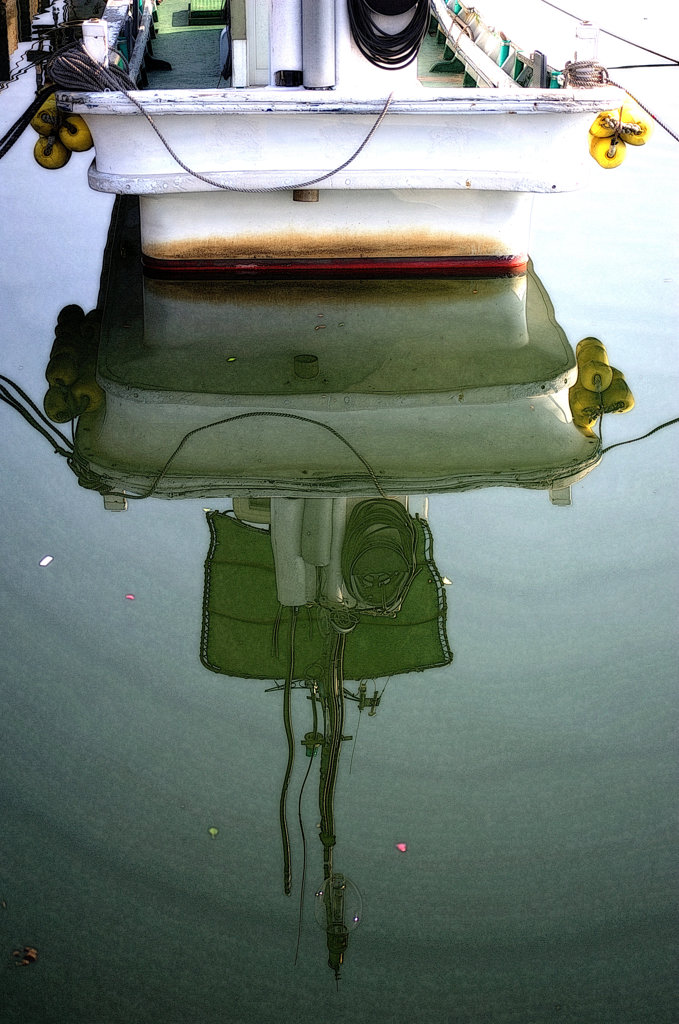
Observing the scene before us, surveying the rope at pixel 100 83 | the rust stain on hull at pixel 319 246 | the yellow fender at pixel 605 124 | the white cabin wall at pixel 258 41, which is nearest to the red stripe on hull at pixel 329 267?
the rust stain on hull at pixel 319 246

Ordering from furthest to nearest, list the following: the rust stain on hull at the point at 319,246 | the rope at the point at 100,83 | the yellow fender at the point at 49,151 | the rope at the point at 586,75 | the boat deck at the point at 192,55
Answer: the boat deck at the point at 192,55 < the rust stain on hull at the point at 319,246 < the yellow fender at the point at 49,151 < the rope at the point at 586,75 < the rope at the point at 100,83

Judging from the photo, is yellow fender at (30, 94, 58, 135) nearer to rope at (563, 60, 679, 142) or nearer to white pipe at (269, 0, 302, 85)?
white pipe at (269, 0, 302, 85)

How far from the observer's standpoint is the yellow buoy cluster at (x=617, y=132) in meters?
5.28

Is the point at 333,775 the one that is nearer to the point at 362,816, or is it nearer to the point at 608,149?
the point at 362,816

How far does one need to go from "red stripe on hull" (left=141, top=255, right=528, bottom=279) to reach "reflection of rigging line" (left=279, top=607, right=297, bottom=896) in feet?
8.55

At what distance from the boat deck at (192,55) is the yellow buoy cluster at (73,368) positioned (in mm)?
2636

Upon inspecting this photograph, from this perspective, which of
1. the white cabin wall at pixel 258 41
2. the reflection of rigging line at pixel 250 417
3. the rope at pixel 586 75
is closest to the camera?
the reflection of rigging line at pixel 250 417

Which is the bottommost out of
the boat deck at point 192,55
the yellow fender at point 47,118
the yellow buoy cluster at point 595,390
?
the yellow buoy cluster at point 595,390

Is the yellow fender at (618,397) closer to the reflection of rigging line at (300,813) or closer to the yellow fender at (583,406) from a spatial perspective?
the yellow fender at (583,406)

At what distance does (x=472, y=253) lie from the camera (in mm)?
5660

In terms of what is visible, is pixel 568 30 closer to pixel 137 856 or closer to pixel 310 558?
pixel 310 558

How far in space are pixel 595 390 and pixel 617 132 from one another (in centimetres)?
134

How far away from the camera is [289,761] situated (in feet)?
9.64

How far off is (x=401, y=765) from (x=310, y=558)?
3.10 ft
